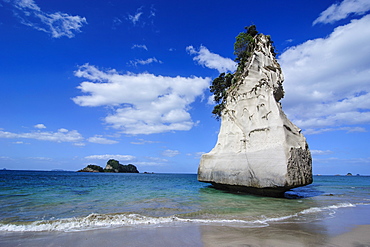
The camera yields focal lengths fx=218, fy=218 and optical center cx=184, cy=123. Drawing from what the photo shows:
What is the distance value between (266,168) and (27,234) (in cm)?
1198

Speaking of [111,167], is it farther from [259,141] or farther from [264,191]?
[264,191]

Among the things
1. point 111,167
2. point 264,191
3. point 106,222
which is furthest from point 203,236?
point 111,167

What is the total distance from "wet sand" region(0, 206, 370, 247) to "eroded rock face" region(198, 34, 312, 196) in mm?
6360

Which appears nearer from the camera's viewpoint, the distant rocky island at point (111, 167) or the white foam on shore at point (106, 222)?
the white foam on shore at point (106, 222)

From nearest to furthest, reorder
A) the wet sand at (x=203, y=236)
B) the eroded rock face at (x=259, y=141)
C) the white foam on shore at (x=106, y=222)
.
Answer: the wet sand at (x=203, y=236), the white foam on shore at (x=106, y=222), the eroded rock face at (x=259, y=141)

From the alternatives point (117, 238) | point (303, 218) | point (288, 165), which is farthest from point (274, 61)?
point (117, 238)

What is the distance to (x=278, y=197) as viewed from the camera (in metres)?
14.1

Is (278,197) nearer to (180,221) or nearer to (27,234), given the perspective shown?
(180,221)

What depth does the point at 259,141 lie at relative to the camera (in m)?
15.0

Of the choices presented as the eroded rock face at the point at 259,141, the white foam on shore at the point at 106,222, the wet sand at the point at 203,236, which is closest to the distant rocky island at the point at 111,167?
the eroded rock face at the point at 259,141

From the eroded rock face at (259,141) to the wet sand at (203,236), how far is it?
6360 millimetres

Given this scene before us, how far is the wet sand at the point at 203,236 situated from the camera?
5141 mm

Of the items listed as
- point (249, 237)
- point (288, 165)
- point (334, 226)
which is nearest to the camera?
point (249, 237)

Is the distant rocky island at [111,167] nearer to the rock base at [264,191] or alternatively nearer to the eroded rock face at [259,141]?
the eroded rock face at [259,141]
